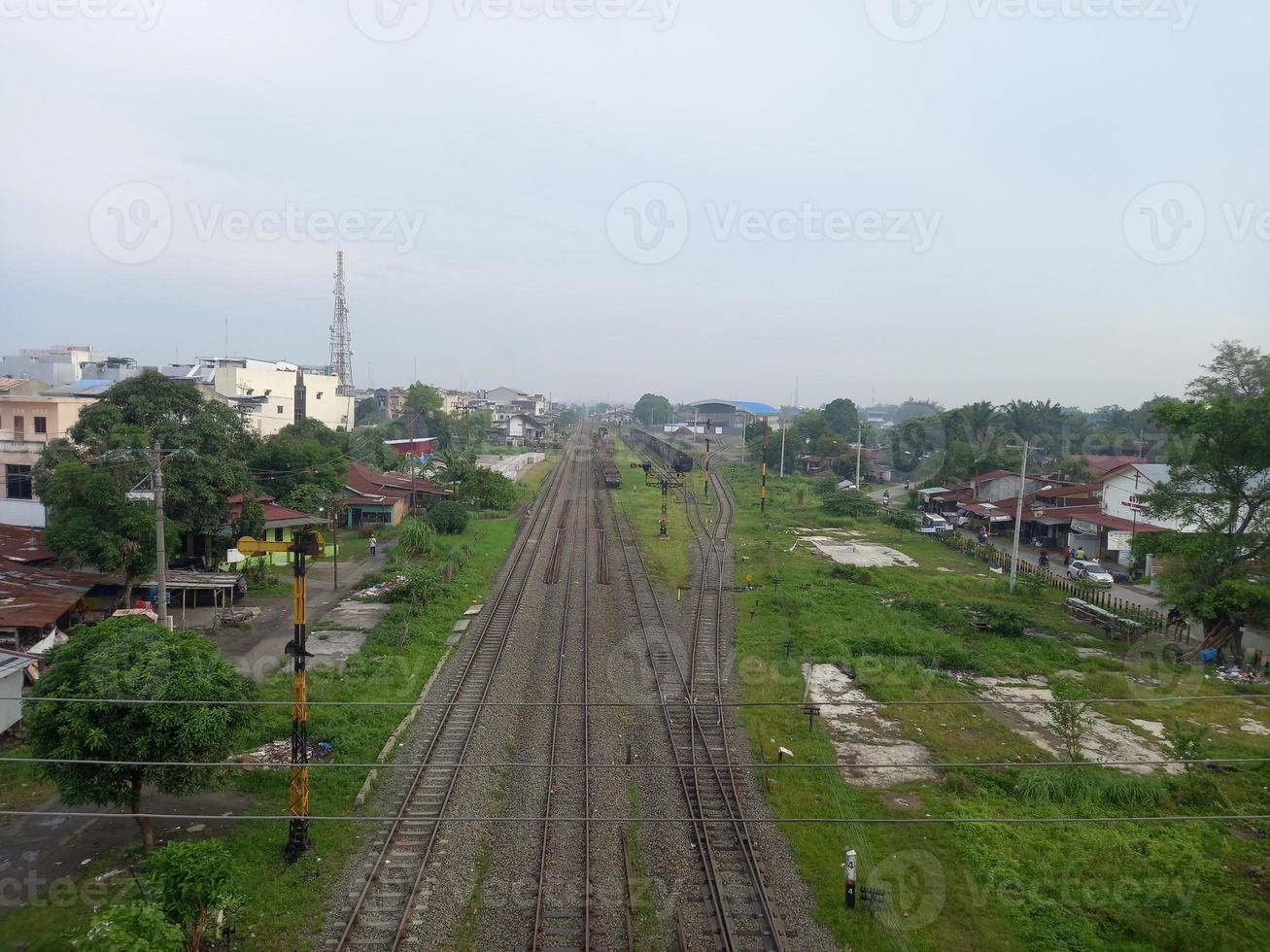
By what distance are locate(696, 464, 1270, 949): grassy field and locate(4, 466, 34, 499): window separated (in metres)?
24.3

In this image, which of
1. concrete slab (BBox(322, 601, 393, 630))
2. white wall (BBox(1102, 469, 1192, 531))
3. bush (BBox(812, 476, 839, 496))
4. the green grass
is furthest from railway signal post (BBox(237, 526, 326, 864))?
bush (BBox(812, 476, 839, 496))

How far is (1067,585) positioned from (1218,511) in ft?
20.5

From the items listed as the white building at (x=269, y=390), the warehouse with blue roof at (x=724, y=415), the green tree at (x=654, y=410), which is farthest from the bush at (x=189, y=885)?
the green tree at (x=654, y=410)

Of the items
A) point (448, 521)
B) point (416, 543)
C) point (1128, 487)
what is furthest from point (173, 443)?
point (1128, 487)

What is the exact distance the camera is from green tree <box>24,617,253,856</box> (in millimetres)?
8562

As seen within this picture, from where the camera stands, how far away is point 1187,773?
469 inches

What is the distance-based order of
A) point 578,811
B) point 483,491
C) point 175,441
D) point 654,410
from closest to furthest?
point 578,811 < point 175,441 < point 483,491 < point 654,410

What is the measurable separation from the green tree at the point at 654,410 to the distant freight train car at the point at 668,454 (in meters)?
57.9

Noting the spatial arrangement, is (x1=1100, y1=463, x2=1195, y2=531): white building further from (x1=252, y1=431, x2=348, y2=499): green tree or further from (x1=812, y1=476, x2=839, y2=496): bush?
(x1=252, y1=431, x2=348, y2=499): green tree

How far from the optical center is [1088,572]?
25.3m

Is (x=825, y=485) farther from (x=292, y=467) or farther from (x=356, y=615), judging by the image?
(x=356, y=615)

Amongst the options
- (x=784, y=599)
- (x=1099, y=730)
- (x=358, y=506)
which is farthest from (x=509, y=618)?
(x=358, y=506)

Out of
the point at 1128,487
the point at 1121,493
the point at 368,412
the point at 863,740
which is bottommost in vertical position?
the point at 863,740

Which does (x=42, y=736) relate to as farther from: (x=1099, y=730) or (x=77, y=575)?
(x=1099, y=730)
